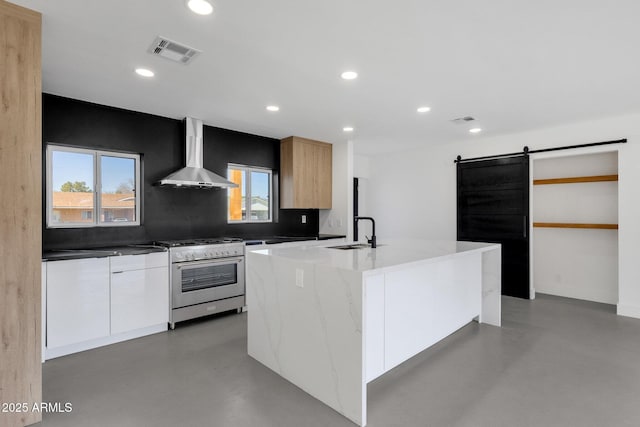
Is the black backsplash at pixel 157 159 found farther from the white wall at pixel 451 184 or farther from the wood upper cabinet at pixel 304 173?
the white wall at pixel 451 184

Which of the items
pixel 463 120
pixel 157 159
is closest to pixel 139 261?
pixel 157 159

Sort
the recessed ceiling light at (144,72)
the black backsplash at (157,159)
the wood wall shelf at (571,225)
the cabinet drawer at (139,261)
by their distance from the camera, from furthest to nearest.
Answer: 1. the wood wall shelf at (571,225)
2. the black backsplash at (157,159)
3. the cabinet drawer at (139,261)
4. the recessed ceiling light at (144,72)

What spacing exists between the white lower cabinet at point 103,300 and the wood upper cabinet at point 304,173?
85.7 inches

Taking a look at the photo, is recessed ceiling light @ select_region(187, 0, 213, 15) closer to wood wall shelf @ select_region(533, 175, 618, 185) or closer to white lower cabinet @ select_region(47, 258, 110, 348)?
white lower cabinet @ select_region(47, 258, 110, 348)

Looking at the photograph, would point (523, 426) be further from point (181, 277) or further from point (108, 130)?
A: point (108, 130)

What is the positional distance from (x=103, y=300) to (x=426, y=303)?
294 cm

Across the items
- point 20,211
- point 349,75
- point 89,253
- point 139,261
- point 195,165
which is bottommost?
point 139,261

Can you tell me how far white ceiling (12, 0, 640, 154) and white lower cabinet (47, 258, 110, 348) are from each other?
1.69m

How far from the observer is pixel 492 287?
3775mm

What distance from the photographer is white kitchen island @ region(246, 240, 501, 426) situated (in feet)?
6.61

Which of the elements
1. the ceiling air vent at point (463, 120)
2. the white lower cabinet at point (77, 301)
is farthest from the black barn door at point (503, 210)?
the white lower cabinet at point (77, 301)

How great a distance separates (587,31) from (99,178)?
15.1ft

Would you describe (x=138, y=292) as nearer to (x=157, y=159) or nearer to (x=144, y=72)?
(x=157, y=159)

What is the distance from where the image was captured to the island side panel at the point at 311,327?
200 centimetres
